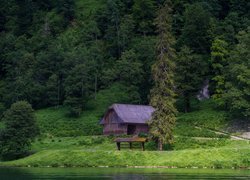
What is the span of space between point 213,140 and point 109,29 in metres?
59.8

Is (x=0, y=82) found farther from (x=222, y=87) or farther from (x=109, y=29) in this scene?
(x=222, y=87)

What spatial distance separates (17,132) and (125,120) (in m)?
20.2

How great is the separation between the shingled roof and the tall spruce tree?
14.9m

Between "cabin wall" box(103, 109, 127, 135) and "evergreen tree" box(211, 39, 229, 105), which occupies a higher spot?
"evergreen tree" box(211, 39, 229, 105)

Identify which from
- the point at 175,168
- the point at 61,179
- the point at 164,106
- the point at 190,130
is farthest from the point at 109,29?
the point at 61,179

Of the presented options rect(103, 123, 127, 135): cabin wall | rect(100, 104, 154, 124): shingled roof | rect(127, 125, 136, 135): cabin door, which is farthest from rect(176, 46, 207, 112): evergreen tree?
rect(103, 123, 127, 135): cabin wall

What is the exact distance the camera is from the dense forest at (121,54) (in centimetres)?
10381

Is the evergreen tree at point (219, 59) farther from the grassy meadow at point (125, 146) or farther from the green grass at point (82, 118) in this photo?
the green grass at point (82, 118)

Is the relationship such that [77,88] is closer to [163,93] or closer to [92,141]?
[92,141]

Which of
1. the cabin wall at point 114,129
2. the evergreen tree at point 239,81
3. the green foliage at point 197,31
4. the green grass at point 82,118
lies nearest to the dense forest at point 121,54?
the green foliage at point 197,31

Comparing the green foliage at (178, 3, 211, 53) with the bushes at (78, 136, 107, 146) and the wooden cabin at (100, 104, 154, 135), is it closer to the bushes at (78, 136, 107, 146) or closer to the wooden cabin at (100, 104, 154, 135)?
the wooden cabin at (100, 104, 154, 135)

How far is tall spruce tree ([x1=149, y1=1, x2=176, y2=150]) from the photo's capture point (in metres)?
76.5

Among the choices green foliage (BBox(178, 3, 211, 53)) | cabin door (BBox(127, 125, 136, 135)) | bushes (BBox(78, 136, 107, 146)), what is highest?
green foliage (BBox(178, 3, 211, 53))

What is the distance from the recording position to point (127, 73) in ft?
359
